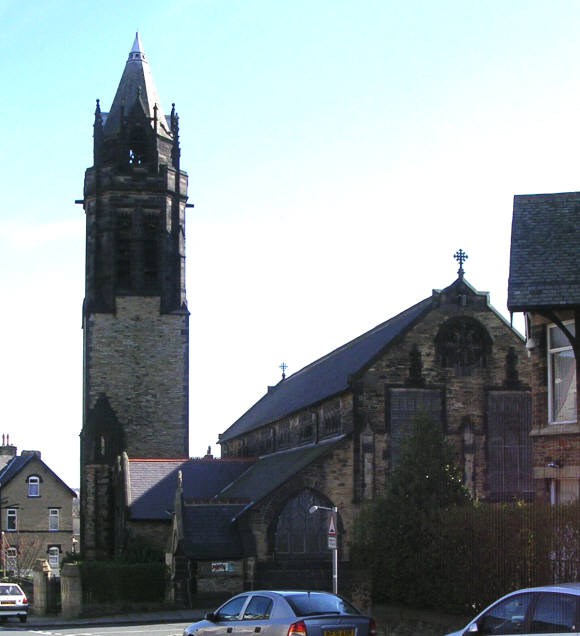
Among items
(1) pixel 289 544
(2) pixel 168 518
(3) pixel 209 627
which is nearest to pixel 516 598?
(3) pixel 209 627

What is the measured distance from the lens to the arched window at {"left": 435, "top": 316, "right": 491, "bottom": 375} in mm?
42688

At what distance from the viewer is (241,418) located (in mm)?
69812

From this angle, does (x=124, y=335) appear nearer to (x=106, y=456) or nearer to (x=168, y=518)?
(x=106, y=456)

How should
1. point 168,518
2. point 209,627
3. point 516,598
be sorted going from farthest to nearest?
point 168,518
point 209,627
point 516,598

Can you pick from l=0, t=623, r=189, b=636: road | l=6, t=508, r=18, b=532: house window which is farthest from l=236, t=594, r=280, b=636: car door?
l=6, t=508, r=18, b=532: house window

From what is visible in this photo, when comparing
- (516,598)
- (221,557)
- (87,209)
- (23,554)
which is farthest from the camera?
(23,554)

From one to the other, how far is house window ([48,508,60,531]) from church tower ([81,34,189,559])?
20651 millimetres

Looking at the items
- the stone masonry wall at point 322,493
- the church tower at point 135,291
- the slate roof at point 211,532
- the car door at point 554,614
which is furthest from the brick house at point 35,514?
the car door at point 554,614

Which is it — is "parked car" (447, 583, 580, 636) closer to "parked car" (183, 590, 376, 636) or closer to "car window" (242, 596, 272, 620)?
"parked car" (183, 590, 376, 636)

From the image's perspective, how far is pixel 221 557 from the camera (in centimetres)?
4059

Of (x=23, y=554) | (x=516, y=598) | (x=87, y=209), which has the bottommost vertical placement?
(x=23, y=554)

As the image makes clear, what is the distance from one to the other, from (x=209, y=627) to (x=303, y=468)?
853 inches

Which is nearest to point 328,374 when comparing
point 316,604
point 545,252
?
point 545,252

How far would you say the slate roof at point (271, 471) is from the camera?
137 ft
